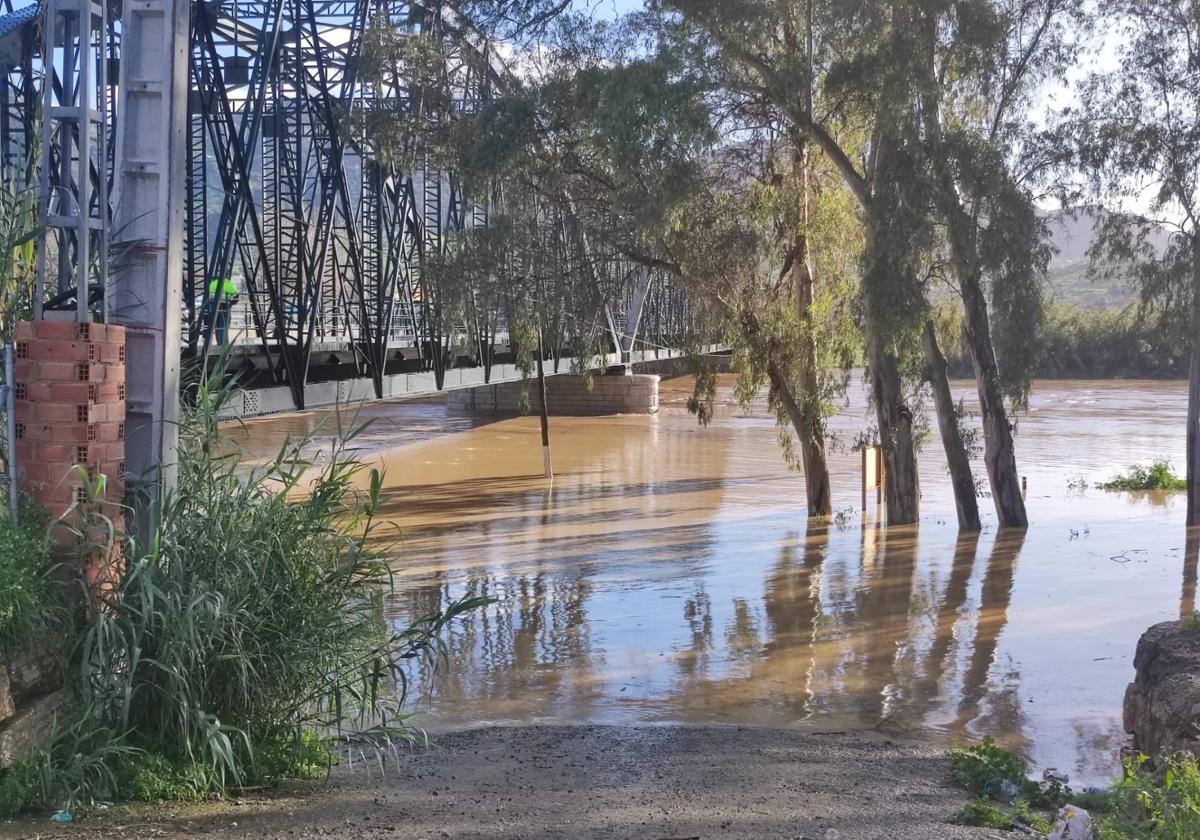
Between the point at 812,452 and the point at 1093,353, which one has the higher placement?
the point at 1093,353

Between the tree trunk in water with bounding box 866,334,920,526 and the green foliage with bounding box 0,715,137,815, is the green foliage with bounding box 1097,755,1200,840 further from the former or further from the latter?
the tree trunk in water with bounding box 866,334,920,526

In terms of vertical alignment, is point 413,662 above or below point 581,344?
below

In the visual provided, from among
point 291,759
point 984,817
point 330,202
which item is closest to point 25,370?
point 291,759

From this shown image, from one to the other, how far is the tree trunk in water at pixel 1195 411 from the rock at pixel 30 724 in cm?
2045

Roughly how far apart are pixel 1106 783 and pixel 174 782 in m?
4.99

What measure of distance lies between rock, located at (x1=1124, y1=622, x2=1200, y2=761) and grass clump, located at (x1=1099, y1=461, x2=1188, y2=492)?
2090 cm

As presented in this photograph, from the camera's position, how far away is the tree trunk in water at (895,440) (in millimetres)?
20859

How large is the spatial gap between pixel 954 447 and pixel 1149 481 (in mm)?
8783

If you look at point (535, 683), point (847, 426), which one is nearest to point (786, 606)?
point (535, 683)

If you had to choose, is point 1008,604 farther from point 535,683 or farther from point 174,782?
point 174,782

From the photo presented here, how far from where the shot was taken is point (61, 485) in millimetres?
5527

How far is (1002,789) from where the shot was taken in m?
6.10

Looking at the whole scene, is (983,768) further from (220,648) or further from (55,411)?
Answer: (55,411)

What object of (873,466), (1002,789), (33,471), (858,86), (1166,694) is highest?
(858,86)
